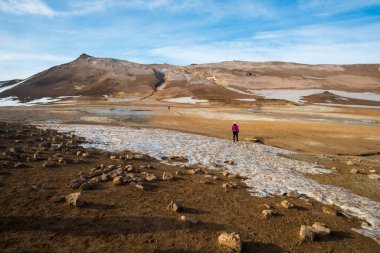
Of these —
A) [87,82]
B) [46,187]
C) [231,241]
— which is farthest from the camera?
[87,82]

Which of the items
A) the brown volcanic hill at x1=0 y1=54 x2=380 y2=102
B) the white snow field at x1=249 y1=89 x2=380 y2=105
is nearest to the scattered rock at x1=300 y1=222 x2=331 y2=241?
the white snow field at x1=249 y1=89 x2=380 y2=105

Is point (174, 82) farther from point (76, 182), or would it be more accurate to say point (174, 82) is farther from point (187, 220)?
point (187, 220)

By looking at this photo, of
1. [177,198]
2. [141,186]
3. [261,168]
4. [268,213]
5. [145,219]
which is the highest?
[141,186]

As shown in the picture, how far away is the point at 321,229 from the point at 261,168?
8742 millimetres

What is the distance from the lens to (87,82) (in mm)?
168000

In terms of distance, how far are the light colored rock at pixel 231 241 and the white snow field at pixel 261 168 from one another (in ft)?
16.4

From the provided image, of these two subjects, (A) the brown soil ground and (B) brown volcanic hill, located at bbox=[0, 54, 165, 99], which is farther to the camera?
(B) brown volcanic hill, located at bbox=[0, 54, 165, 99]

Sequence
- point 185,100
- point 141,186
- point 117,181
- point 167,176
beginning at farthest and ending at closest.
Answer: point 185,100
point 167,176
point 117,181
point 141,186

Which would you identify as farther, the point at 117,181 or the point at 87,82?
the point at 87,82

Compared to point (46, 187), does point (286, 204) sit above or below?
below

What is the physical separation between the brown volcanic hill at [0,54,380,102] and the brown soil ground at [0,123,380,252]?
118896mm

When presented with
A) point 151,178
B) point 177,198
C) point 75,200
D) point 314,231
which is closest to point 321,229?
point 314,231

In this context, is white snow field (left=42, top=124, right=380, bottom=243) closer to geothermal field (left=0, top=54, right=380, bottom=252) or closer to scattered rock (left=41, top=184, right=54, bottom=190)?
geothermal field (left=0, top=54, right=380, bottom=252)

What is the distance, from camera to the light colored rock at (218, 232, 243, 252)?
837 cm
